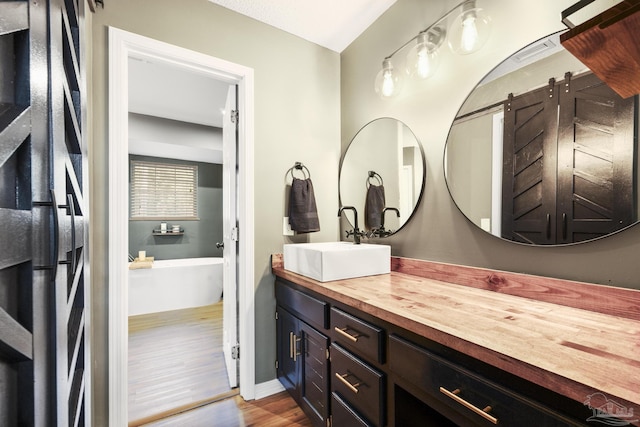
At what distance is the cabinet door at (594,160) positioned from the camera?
937 mm

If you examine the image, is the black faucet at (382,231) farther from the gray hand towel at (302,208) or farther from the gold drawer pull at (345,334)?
the gold drawer pull at (345,334)

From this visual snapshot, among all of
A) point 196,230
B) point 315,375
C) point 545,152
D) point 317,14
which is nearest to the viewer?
point 545,152

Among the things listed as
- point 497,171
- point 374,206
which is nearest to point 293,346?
point 374,206

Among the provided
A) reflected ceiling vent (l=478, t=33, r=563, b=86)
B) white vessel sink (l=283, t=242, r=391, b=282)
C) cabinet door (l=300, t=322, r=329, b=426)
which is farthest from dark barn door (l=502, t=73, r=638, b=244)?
cabinet door (l=300, t=322, r=329, b=426)

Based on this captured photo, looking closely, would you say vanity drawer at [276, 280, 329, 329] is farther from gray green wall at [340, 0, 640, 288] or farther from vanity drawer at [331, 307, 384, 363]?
gray green wall at [340, 0, 640, 288]

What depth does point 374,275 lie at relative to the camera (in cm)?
162

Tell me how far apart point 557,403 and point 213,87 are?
337 centimetres

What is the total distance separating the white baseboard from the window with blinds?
3.72 meters

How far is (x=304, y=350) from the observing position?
1.58 m

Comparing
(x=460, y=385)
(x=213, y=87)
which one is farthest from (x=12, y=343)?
(x=213, y=87)

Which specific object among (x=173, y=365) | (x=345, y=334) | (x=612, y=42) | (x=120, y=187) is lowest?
(x=173, y=365)

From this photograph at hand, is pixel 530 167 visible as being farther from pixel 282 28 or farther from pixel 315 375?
pixel 282 28

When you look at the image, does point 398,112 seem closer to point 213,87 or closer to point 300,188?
point 300,188

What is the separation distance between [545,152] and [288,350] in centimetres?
171
